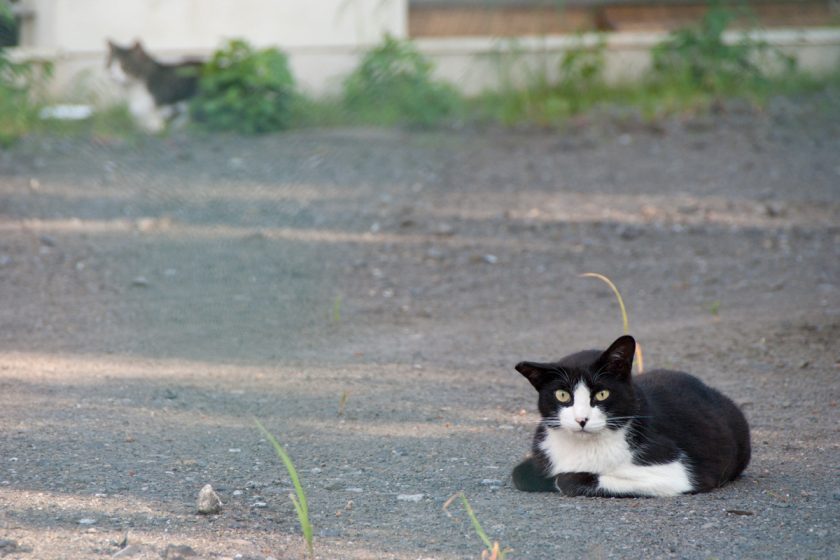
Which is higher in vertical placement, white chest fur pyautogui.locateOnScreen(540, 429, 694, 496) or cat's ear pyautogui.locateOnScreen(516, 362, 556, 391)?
cat's ear pyautogui.locateOnScreen(516, 362, 556, 391)

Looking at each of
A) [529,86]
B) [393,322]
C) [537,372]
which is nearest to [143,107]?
[529,86]

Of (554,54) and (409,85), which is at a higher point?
(554,54)

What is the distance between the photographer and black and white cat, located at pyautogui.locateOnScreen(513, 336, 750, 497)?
9.67 feet

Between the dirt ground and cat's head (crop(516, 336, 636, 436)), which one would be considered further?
cat's head (crop(516, 336, 636, 436))

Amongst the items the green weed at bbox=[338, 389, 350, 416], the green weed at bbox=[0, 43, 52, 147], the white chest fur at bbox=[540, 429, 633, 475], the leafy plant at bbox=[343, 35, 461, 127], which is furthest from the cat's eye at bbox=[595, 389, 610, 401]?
the green weed at bbox=[0, 43, 52, 147]

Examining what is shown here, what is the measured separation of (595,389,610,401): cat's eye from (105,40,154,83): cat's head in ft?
20.3

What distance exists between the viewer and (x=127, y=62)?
834 centimetres

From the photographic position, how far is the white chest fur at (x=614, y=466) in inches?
117

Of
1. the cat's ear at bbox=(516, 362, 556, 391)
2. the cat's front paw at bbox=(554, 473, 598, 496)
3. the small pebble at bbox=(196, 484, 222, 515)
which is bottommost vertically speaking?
the cat's front paw at bbox=(554, 473, 598, 496)

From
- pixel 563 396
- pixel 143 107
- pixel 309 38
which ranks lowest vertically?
pixel 563 396

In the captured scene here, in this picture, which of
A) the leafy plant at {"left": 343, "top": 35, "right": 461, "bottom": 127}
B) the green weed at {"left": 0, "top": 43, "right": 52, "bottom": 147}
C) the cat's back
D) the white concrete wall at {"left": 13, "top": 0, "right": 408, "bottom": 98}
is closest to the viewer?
the cat's back

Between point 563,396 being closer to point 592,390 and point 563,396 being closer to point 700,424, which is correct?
point 592,390

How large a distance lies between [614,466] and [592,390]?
233 mm

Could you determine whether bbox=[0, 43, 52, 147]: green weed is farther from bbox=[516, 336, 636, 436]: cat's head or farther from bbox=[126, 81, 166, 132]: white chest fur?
bbox=[516, 336, 636, 436]: cat's head
